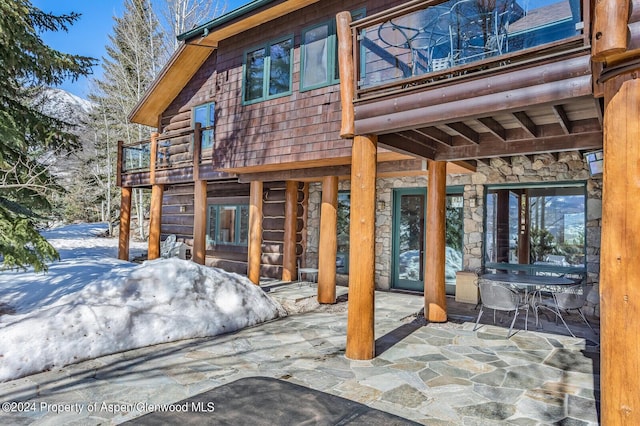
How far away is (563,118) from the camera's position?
3.94m

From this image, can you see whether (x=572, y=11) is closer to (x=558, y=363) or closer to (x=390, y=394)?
(x=558, y=363)

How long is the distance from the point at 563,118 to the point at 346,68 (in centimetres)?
227

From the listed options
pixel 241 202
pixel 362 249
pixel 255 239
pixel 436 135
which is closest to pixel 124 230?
pixel 241 202

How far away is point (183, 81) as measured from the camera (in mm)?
11414

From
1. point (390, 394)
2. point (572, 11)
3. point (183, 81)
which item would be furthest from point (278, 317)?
point (183, 81)

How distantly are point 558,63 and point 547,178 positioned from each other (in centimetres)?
433

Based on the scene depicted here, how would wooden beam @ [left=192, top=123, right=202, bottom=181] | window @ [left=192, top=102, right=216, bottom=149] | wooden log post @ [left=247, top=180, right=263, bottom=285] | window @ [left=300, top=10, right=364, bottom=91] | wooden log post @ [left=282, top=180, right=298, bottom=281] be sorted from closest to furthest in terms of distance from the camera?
window @ [left=300, top=10, right=364, bottom=91] → wooden log post @ [left=247, top=180, right=263, bottom=285] → wooden log post @ [left=282, top=180, right=298, bottom=281] → wooden beam @ [left=192, top=123, right=202, bottom=181] → window @ [left=192, top=102, right=216, bottom=149]

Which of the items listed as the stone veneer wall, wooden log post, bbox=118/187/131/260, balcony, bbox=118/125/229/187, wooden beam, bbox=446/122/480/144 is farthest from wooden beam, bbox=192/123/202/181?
wooden beam, bbox=446/122/480/144

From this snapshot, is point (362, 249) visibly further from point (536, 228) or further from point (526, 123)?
point (536, 228)

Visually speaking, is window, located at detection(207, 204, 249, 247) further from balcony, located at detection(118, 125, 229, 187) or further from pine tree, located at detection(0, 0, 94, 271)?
pine tree, located at detection(0, 0, 94, 271)

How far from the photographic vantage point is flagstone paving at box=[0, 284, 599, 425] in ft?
9.96

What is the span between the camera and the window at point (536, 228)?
6.73 meters

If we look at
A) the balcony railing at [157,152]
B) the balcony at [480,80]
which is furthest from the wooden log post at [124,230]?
the balcony at [480,80]

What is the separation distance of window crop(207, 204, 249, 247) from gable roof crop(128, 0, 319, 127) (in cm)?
366
